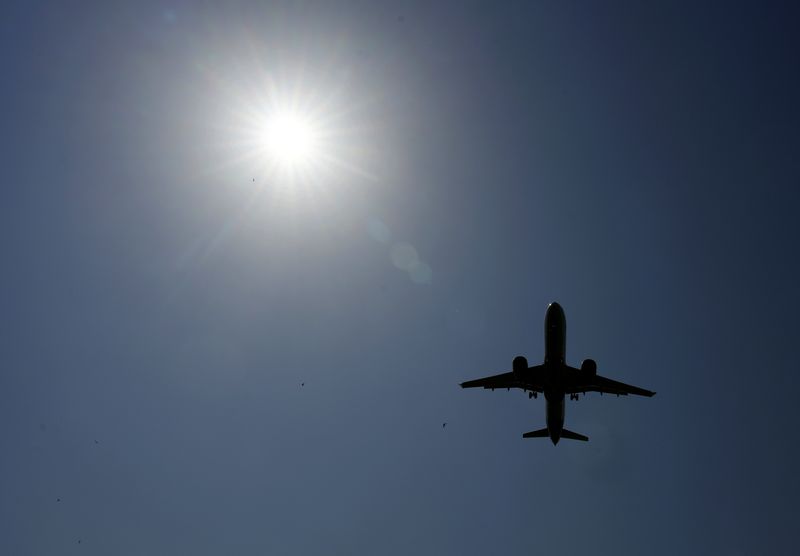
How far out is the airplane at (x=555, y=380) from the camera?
8975 centimetres

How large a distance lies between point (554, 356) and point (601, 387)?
1045cm

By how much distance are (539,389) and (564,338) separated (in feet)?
29.7

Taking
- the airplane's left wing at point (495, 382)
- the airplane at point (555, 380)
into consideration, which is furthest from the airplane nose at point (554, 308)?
the airplane's left wing at point (495, 382)

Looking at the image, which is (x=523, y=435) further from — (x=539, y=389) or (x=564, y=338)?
(x=564, y=338)

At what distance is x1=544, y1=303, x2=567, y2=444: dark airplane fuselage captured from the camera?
292ft

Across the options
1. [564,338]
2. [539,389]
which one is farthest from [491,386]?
[564,338]

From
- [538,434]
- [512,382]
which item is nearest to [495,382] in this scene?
[512,382]

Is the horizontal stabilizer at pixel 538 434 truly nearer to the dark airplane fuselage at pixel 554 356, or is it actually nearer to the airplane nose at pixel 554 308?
Result: the dark airplane fuselage at pixel 554 356

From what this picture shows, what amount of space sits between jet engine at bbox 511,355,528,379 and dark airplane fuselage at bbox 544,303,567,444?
277 cm

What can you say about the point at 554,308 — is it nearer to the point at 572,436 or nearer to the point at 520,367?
the point at 520,367

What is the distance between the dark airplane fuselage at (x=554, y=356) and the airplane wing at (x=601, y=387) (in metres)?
2.16

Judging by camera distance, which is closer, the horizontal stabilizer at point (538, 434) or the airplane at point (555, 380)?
the airplane at point (555, 380)

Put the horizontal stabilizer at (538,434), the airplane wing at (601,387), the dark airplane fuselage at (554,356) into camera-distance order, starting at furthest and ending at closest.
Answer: the horizontal stabilizer at (538,434), the airplane wing at (601,387), the dark airplane fuselage at (554,356)

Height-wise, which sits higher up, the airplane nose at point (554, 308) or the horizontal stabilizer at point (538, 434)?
the airplane nose at point (554, 308)
